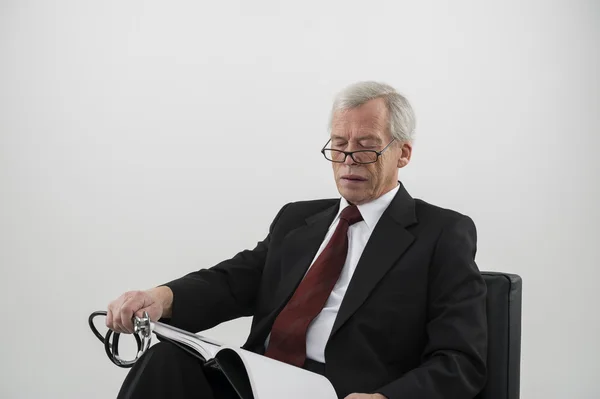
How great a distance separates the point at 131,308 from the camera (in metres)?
1.61

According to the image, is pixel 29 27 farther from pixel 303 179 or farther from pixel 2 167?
pixel 303 179

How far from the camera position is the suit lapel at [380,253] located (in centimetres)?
168

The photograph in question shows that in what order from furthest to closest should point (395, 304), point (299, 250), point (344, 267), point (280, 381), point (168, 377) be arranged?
point (299, 250) < point (344, 267) < point (395, 304) < point (168, 377) < point (280, 381)

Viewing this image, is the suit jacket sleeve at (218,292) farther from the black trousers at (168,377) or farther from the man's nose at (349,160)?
the man's nose at (349,160)

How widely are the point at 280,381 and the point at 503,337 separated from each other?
557 mm

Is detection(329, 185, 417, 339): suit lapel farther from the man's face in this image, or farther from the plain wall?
the plain wall

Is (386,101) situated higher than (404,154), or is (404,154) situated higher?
(386,101)

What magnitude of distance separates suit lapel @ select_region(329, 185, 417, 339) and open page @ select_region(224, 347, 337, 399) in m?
0.17

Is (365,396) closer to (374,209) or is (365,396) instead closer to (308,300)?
(308,300)

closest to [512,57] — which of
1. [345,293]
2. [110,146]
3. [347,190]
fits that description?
[347,190]

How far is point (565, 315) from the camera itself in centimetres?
277

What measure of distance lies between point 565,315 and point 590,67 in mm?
1000

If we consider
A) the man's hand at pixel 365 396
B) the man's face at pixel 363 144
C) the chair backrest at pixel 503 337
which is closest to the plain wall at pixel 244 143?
the man's face at pixel 363 144

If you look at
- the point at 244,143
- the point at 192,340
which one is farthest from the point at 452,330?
the point at 244,143
